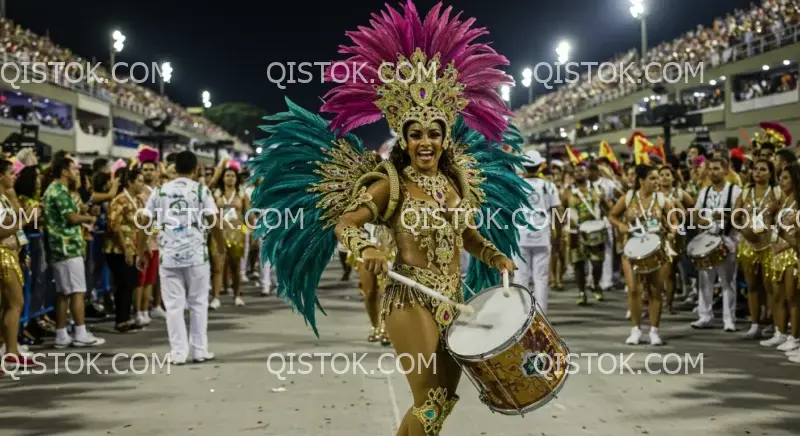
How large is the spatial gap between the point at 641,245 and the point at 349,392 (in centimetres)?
384

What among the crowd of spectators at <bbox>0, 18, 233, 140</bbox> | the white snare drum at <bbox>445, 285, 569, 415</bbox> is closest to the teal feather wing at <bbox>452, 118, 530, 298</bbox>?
the white snare drum at <bbox>445, 285, 569, 415</bbox>

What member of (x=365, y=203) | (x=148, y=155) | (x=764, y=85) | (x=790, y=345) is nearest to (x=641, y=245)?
(x=790, y=345)

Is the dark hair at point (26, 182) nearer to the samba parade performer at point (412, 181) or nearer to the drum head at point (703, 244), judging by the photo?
the samba parade performer at point (412, 181)

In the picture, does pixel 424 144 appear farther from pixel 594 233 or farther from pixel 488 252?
pixel 594 233

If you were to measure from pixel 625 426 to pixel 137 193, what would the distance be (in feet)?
24.4

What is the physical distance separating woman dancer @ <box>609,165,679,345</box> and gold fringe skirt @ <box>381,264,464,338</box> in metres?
5.22

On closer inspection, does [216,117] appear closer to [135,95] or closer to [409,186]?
[135,95]

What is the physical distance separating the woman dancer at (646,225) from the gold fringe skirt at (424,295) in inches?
205

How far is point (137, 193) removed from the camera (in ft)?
36.9

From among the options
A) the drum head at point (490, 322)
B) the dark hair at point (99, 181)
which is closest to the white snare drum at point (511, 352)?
the drum head at point (490, 322)

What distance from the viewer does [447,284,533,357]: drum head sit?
4.03 metres

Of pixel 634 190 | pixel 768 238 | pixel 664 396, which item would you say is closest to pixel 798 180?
pixel 768 238

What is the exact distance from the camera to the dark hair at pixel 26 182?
29.9 feet

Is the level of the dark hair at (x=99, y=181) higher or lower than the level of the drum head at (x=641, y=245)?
higher
